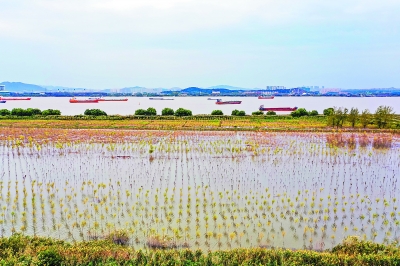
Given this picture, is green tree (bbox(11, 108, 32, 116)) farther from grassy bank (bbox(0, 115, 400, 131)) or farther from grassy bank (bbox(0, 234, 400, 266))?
grassy bank (bbox(0, 234, 400, 266))

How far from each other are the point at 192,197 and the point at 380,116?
89.0 feet

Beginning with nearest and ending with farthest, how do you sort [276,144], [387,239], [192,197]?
[387,239]
[192,197]
[276,144]

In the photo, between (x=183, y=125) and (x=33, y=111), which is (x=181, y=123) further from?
(x=33, y=111)

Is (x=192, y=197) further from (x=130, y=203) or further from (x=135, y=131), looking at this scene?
(x=135, y=131)

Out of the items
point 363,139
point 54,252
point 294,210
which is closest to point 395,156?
point 363,139

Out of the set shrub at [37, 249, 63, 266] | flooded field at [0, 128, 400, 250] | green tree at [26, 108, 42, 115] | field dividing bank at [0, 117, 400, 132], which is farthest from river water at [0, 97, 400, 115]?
shrub at [37, 249, 63, 266]

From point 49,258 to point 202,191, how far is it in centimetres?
764

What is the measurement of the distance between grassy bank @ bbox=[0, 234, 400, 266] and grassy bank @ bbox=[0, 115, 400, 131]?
23.7 m

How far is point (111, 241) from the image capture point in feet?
32.1

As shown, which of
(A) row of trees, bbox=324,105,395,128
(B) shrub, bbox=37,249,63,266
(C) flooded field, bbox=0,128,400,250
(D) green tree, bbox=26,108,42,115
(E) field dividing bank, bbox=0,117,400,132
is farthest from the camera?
(D) green tree, bbox=26,108,42,115

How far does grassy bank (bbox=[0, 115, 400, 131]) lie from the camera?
33.1 meters

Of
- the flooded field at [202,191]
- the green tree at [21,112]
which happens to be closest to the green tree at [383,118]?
the flooded field at [202,191]

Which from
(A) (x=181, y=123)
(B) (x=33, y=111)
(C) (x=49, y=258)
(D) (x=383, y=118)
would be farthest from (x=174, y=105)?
(C) (x=49, y=258)

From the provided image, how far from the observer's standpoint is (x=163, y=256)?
8477 mm
